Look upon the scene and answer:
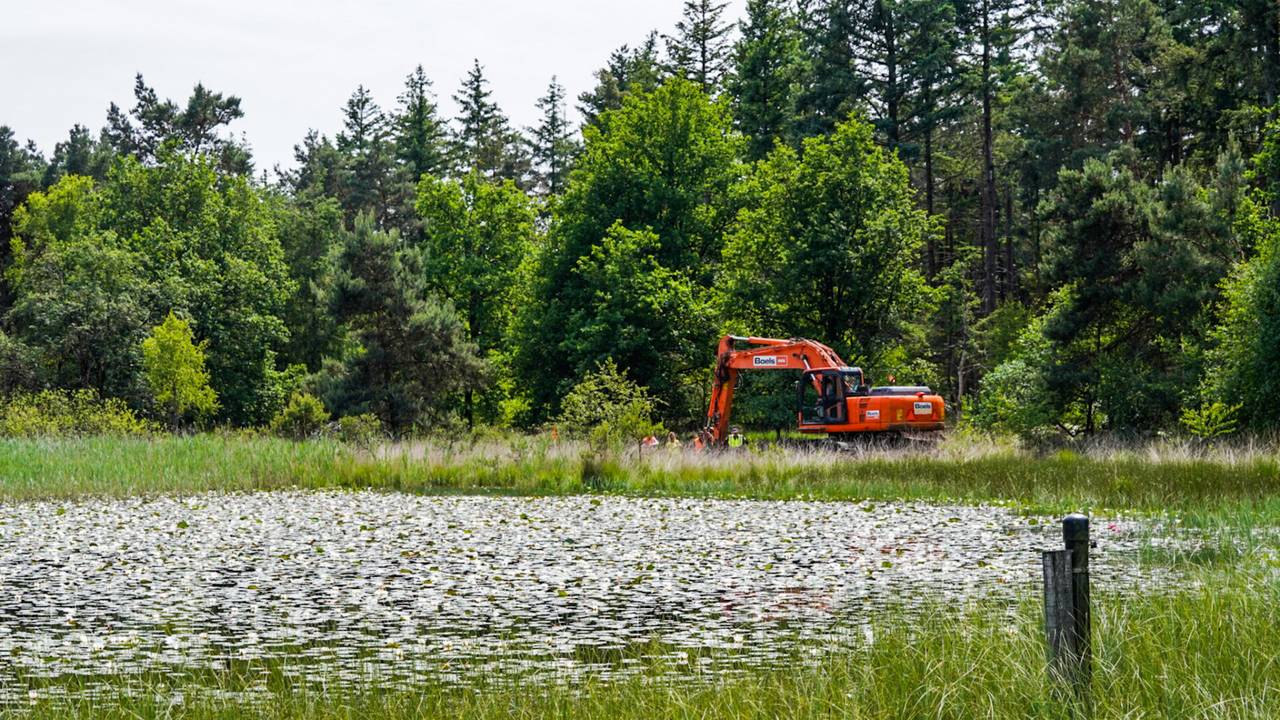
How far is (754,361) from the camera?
2798 centimetres

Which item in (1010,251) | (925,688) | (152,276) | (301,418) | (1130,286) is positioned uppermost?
(1010,251)

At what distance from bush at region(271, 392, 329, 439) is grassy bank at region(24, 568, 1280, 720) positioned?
30180 millimetres

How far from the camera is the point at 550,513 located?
17531mm

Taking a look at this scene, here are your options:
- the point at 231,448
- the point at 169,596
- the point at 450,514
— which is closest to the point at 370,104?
the point at 231,448

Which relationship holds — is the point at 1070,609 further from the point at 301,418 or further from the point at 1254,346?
the point at 301,418

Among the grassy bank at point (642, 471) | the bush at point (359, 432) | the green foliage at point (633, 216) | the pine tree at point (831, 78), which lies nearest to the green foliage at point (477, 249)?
the green foliage at point (633, 216)

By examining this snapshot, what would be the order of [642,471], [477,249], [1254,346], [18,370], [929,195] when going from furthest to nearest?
[929,195], [477,249], [18,370], [1254,346], [642,471]

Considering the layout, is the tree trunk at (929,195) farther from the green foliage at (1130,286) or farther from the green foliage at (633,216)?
the green foliage at (1130,286)

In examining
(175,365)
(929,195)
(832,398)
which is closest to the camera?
(832,398)

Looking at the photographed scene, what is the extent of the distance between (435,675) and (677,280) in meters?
34.0

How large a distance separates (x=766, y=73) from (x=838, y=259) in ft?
58.6

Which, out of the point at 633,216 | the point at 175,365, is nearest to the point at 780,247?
the point at 633,216

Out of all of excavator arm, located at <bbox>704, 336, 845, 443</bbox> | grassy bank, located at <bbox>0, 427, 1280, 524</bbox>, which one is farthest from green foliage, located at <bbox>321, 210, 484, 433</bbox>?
excavator arm, located at <bbox>704, 336, 845, 443</bbox>

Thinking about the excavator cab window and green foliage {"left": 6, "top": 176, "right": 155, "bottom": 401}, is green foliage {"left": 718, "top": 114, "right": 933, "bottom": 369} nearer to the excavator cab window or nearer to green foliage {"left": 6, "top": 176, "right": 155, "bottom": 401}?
the excavator cab window
